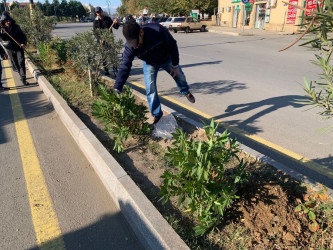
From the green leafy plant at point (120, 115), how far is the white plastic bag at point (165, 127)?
0.67 ft

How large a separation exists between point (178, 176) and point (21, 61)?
682cm

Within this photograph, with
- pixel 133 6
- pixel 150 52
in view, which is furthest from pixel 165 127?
pixel 133 6

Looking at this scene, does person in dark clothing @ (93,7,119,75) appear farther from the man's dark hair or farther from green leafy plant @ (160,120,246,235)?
green leafy plant @ (160,120,246,235)

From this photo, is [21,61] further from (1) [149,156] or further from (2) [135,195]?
(2) [135,195]

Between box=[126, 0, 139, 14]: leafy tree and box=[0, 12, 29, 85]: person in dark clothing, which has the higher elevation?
box=[126, 0, 139, 14]: leafy tree

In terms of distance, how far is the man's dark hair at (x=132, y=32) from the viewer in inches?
132

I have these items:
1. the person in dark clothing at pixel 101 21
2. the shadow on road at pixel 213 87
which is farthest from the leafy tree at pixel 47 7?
the shadow on road at pixel 213 87

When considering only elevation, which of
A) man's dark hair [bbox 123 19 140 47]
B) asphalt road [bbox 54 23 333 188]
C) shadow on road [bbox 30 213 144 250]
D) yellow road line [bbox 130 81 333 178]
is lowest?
shadow on road [bbox 30 213 144 250]

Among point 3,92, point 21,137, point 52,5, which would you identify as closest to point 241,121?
point 21,137

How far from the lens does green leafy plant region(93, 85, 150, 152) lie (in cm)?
352

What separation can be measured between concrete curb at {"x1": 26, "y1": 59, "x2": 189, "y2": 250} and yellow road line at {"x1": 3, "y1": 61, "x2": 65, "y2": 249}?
61cm

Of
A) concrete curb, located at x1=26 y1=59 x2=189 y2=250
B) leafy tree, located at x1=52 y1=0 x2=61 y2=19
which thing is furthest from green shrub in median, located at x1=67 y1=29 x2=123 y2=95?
leafy tree, located at x1=52 y1=0 x2=61 y2=19

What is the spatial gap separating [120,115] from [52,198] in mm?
1318

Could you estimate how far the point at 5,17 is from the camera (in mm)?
6855
